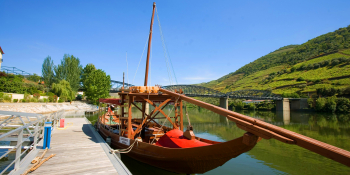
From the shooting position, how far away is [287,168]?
388 inches

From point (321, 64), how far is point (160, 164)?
365 ft

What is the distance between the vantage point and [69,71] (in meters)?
60.2

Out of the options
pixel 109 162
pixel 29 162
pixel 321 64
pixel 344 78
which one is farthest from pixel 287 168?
pixel 321 64

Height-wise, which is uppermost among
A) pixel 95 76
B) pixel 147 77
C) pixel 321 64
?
pixel 321 64

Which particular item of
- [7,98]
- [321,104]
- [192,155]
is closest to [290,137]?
[192,155]

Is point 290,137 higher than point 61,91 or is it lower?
lower

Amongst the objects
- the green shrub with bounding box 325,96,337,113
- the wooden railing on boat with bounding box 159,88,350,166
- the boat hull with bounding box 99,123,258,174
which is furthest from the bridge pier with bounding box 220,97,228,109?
the wooden railing on boat with bounding box 159,88,350,166

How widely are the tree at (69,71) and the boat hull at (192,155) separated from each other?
60385 mm

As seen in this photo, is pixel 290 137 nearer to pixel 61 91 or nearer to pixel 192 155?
pixel 192 155

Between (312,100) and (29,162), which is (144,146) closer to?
(29,162)

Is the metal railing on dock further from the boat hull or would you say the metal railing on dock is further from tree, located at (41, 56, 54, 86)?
tree, located at (41, 56, 54, 86)

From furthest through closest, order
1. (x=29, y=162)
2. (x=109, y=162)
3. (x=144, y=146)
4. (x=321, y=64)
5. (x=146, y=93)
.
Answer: (x=321, y=64) < (x=146, y=93) < (x=144, y=146) < (x=109, y=162) < (x=29, y=162)

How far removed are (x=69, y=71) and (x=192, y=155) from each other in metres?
65.3

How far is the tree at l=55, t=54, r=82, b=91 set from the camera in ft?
195
